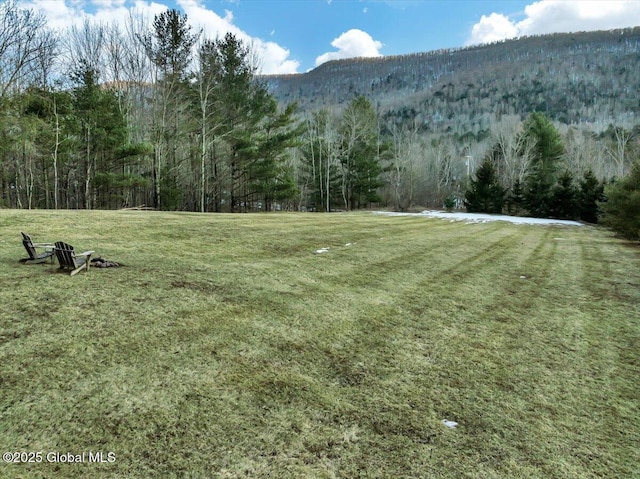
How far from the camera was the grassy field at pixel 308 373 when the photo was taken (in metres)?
2.53

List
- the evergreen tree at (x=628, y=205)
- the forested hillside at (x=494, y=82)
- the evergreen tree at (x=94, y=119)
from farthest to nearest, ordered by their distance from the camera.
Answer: the forested hillside at (x=494, y=82) → the evergreen tree at (x=94, y=119) → the evergreen tree at (x=628, y=205)

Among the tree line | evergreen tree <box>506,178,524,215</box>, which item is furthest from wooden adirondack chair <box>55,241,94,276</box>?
evergreen tree <box>506,178,524,215</box>

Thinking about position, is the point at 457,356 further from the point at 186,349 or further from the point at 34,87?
the point at 34,87

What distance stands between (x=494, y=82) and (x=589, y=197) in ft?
347

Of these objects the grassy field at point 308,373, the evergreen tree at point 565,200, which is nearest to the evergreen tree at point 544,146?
the evergreen tree at point 565,200

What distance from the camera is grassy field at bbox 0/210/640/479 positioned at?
2527mm

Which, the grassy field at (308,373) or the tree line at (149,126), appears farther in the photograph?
the tree line at (149,126)

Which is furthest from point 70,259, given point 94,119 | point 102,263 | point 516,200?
point 516,200

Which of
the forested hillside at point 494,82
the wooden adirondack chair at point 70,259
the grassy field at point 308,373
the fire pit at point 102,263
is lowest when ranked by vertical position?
the grassy field at point 308,373

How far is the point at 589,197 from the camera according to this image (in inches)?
1234

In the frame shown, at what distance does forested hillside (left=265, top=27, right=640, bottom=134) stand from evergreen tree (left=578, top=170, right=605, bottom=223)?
6107 centimetres

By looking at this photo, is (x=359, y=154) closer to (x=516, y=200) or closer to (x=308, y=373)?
(x=516, y=200)

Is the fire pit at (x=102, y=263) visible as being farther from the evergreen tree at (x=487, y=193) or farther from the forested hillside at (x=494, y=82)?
the forested hillside at (x=494, y=82)

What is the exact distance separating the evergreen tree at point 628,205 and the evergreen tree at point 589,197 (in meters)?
16.7
